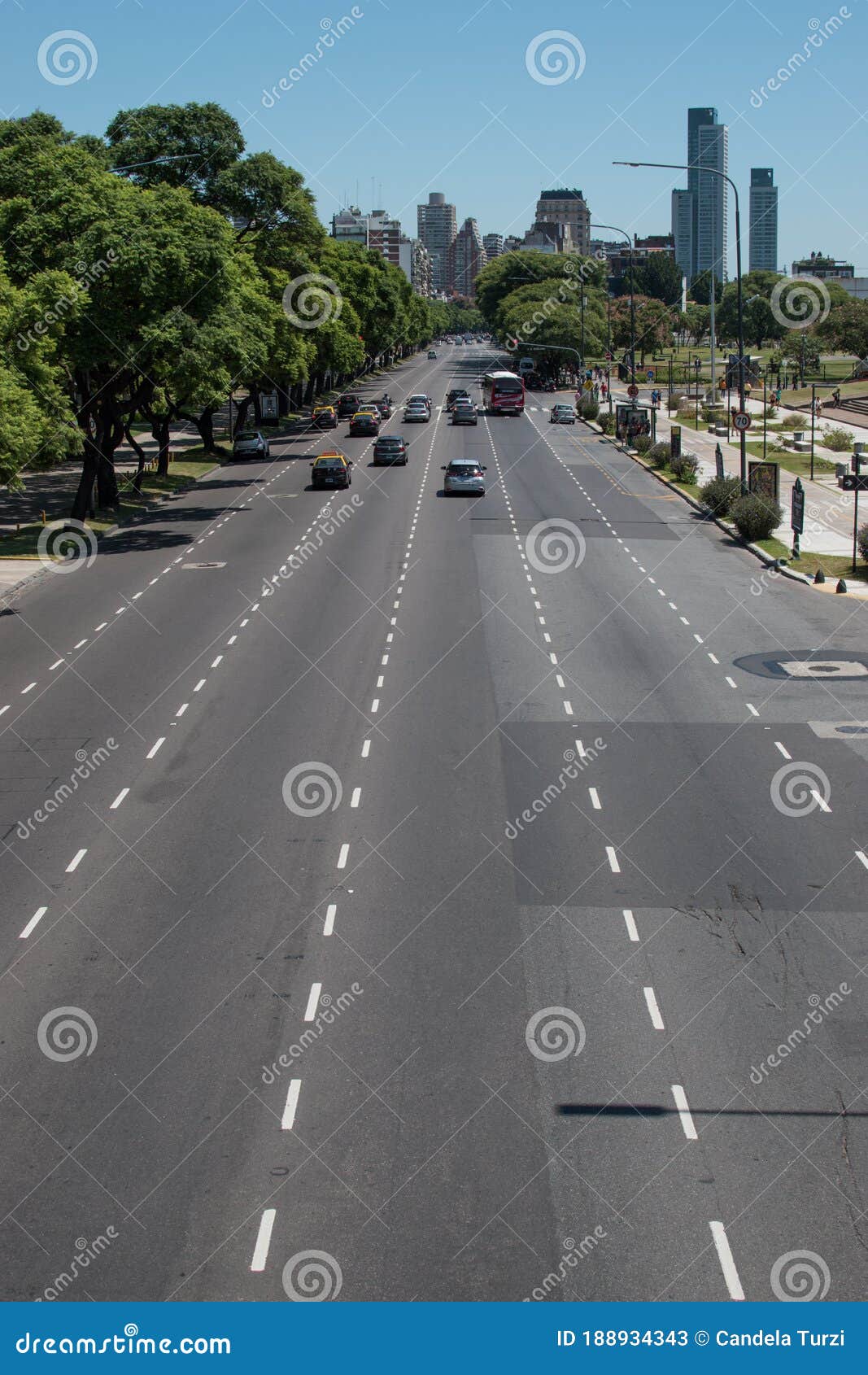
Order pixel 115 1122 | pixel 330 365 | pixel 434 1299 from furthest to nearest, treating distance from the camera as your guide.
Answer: pixel 330 365, pixel 115 1122, pixel 434 1299

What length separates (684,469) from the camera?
5903cm

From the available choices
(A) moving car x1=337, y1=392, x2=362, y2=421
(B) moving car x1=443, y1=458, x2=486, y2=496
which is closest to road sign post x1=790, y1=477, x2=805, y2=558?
(B) moving car x1=443, y1=458, x2=486, y2=496

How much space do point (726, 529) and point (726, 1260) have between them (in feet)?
124

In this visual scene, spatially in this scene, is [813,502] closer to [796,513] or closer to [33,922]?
[796,513]

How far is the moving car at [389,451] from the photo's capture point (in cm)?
6531

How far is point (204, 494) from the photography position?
183 feet

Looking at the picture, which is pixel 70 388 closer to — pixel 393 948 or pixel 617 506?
pixel 617 506

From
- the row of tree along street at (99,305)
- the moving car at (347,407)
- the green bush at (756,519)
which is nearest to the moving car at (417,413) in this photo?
the moving car at (347,407)

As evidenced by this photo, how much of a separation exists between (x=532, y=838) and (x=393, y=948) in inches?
152

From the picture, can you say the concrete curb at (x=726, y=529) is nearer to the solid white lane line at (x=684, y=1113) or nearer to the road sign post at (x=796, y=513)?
the road sign post at (x=796, y=513)

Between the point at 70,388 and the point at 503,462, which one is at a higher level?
the point at 70,388

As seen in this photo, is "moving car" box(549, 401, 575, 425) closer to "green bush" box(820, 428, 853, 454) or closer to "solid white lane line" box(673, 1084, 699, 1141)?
"green bush" box(820, 428, 853, 454)

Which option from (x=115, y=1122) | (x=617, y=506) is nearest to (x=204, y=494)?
(x=617, y=506)

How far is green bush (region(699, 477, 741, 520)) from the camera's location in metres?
48.6
